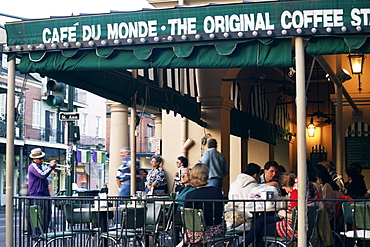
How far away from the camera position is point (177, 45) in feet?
26.4

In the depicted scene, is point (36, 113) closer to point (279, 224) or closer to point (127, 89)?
point (127, 89)

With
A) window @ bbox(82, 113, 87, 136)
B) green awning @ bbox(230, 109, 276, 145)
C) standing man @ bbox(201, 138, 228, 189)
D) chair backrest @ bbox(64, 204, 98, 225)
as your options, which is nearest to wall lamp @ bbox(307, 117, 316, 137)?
green awning @ bbox(230, 109, 276, 145)

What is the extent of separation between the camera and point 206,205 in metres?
8.59

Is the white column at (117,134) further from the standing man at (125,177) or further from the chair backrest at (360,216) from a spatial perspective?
the chair backrest at (360,216)

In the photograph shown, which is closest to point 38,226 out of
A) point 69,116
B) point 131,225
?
point 131,225

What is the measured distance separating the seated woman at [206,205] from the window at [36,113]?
40128 mm

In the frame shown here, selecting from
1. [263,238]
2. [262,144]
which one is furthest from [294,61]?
[262,144]

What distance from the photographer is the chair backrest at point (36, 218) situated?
9219 millimetres

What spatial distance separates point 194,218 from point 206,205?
32 centimetres

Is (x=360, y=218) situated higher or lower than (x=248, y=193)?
lower

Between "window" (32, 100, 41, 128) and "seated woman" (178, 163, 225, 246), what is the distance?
40.1 m

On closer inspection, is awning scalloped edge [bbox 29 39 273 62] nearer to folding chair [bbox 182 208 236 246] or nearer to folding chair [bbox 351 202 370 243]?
folding chair [bbox 182 208 236 246]

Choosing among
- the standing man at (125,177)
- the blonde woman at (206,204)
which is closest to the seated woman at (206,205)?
the blonde woman at (206,204)

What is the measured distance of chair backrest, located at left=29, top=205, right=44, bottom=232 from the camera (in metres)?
9.22
